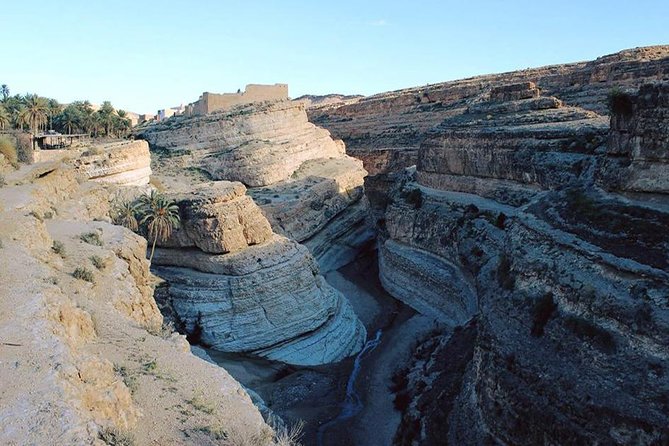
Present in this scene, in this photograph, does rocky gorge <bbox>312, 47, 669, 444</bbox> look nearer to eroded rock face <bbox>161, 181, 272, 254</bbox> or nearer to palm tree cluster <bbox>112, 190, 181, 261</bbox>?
eroded rock face <bbox>161, 181, 272, 254</bbox>

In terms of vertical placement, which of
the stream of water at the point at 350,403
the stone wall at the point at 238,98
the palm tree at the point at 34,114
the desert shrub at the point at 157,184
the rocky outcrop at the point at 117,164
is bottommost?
the stream of water at the point at 350,403

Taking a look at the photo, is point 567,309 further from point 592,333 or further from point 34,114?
point 34,114

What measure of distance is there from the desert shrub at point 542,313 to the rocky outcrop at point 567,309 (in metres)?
0.03

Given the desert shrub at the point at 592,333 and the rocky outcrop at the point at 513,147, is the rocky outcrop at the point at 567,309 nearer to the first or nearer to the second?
the desert shrub at the point at 592,333

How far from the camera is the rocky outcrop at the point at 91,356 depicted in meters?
8.20

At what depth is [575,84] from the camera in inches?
1962

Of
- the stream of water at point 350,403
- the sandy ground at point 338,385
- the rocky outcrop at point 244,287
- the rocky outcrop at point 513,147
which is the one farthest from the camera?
the rocky outcrop at point 244,287

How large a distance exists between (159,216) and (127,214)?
1628 mm

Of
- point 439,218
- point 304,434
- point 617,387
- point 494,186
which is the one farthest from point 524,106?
point 617,387

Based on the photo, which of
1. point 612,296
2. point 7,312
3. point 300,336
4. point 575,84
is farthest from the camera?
point 575,84

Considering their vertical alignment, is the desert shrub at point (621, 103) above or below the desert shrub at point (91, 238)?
above

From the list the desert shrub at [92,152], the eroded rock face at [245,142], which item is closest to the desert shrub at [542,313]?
the desert shrub at [92,152]

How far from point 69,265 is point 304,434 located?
8878 mm

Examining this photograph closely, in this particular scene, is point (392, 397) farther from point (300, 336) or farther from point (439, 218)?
point (439, 218)
